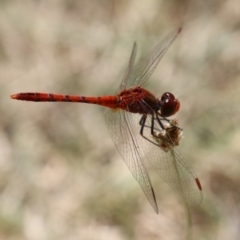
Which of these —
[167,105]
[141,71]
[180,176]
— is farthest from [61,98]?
[180,176]

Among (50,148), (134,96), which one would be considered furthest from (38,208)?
(134,96)

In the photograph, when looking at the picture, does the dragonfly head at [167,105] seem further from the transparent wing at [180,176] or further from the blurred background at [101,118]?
the blurred background at [101,118]

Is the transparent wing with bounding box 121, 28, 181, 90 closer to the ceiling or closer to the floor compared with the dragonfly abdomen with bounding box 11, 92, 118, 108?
closer to the ceiling

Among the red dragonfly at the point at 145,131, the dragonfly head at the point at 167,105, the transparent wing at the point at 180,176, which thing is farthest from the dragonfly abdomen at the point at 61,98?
the transparent wing at the point at 180,176

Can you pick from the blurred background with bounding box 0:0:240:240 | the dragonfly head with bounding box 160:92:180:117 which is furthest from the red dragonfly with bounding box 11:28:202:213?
the blurred background with bounding box 0:0:240:240

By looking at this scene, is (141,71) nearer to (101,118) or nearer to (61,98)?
(61,98)

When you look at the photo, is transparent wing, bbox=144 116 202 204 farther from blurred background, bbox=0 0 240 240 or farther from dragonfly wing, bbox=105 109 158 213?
blurred background, bbox=0 0 240 240
